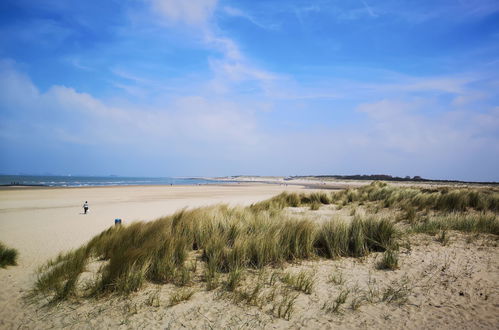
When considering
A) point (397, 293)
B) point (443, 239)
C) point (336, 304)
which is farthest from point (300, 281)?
point (443, 239)

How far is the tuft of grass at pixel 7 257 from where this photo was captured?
17.0 ft

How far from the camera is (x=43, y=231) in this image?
8.63m

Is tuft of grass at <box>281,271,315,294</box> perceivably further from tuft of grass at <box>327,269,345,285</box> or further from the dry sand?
tuft of grass at <box>327,269,345,285</box>

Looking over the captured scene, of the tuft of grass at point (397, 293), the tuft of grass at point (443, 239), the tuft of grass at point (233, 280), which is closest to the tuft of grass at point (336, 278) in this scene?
the tuft of grass at point (397, 293)

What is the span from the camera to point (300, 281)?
366 centimetres

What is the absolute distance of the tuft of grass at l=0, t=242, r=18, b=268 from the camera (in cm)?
518

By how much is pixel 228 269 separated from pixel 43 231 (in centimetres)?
774

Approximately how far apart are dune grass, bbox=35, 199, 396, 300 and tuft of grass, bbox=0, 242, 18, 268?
99cm

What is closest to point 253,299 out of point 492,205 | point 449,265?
point 449,265

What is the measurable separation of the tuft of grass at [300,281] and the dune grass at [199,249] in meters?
0.65

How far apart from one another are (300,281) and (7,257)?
5.79 metres

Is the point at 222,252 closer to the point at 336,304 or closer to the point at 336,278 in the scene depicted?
the point at 336,278

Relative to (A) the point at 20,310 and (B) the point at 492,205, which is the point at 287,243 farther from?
(B) the point at 492,205

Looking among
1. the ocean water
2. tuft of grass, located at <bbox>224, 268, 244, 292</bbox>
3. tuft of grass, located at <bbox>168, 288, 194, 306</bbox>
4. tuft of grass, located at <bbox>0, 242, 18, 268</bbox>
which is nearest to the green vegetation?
tuft of grass, located at <bbox>224, 268, 244, 292</bbox>
